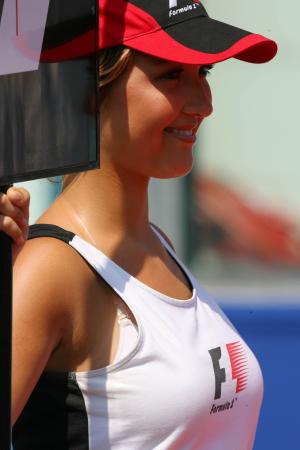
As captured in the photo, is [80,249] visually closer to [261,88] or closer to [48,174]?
[48,174]

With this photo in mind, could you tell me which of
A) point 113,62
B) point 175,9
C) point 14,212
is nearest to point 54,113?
point 14,212

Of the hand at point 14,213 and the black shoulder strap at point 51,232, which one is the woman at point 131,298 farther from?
the hand at point 14,213

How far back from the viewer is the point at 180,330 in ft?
6.35

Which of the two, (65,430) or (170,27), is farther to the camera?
(170,27)

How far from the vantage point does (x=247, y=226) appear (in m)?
3.90

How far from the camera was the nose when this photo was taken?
Result: 2010mm

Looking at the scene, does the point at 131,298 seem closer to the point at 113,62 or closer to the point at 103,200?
the point at 103,200

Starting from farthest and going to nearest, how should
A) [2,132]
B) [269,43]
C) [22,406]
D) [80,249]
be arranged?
[269,43], [80,249], [22,406], [2,132]

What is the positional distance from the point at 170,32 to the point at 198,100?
14 cm

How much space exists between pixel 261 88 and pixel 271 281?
0.70 m

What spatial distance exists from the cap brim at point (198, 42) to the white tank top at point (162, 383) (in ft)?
1.20

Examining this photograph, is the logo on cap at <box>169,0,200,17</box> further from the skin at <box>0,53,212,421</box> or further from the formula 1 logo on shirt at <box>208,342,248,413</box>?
the formula 1 logo on shirt at <box>208,342,248,413</box>

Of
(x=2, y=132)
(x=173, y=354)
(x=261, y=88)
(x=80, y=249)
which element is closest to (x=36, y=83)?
(x=2, y=132)

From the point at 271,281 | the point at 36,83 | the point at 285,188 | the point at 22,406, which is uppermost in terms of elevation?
the point at 36,83
